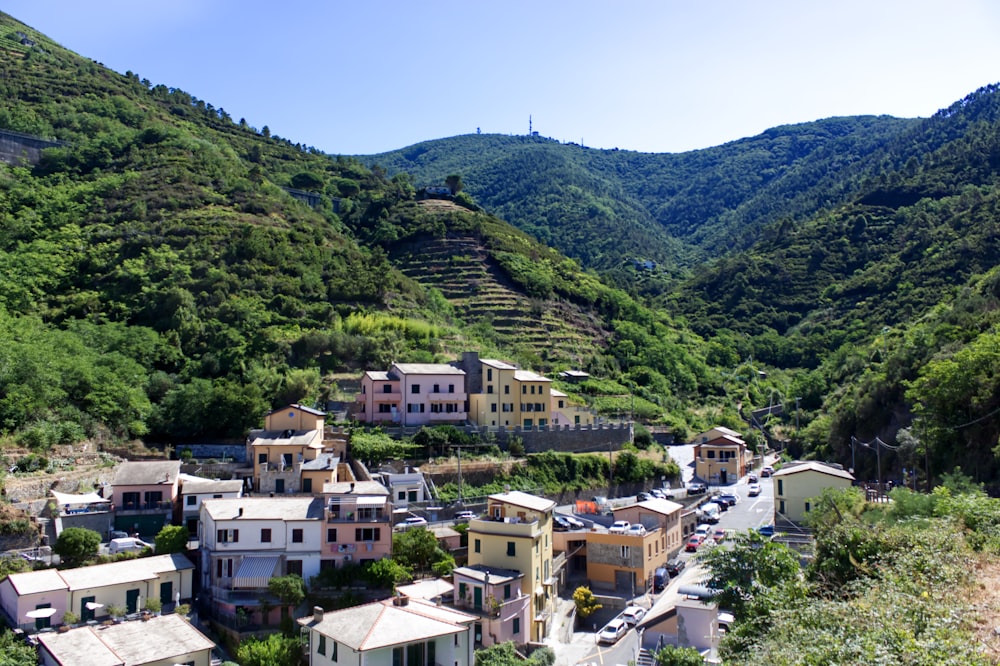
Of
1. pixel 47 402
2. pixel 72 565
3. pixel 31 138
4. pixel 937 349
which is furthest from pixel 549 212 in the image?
pixel 72 565

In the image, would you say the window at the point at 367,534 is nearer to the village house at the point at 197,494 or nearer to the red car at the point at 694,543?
the village house at the point at 197,494

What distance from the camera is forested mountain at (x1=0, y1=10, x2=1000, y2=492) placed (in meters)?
47.4

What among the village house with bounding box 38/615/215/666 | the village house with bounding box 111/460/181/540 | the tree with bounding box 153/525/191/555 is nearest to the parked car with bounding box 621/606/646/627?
the village house with bounding box 38/615/215/666

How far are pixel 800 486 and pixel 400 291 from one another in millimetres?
39746

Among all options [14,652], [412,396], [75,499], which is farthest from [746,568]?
[75,499]

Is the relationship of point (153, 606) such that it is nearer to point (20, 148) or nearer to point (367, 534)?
point (367, 534)

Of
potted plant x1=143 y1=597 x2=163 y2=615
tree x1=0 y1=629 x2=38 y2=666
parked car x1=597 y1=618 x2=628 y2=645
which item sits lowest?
parked car x1=597 y1=618 x2=628 y2=645

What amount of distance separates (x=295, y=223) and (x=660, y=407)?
37.7 metres

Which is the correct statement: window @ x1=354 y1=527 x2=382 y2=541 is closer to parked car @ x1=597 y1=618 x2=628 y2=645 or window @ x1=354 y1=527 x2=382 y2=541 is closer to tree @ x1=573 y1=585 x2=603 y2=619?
tree @ x1=573 y1=585 x2=603 y2=619

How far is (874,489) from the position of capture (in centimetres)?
4209

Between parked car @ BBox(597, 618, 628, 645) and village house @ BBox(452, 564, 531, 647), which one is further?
parked car @ BBox(597, 618, 628, 645)

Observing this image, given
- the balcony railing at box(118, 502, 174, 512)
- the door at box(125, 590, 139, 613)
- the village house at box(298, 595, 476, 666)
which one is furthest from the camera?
the balcony railing at box(118, 502, 174, 512)

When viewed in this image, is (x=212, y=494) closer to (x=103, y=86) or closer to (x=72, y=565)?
(x=72, y=565)

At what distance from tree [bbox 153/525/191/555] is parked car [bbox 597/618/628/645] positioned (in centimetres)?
1718
